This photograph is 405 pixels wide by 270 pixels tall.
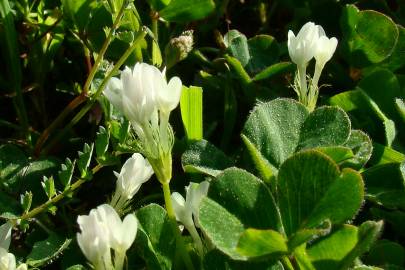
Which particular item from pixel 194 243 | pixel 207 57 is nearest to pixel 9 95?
pixel 207 57

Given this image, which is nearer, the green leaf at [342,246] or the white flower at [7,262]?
the green leaf at [342,246]

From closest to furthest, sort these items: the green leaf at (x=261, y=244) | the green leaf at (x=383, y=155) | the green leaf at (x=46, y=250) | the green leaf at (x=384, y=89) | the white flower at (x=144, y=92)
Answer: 1. the green leaf at (x=261, y=244)
2. the white flower at (x=144, y=92)
3. the green leaf at (x=46, y=250)
4. the green leaf at (x=383, y=155)
5. the green leaf at (x=384, y=89)

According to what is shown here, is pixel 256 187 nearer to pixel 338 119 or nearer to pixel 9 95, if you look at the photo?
pixel 338 119

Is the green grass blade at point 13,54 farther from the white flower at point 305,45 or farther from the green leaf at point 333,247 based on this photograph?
the green leaf at point 333,247

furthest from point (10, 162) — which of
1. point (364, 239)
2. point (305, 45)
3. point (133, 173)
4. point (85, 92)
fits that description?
point (364, 239)

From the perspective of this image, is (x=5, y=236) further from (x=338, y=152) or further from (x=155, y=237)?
(x=338, y=152)

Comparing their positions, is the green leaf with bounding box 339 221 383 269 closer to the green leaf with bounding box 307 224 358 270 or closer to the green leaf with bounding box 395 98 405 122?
the green leaf with bounding box 307 224 358 270

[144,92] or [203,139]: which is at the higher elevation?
[144,92]

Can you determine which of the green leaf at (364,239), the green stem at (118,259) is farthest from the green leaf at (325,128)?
the green stem at (118,259)
